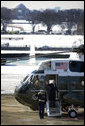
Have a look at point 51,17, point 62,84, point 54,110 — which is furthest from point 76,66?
point 51,17

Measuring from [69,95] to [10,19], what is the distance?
69.0 ft

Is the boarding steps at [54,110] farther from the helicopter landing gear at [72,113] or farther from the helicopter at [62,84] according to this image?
the helicopter landing gear at [72,113]

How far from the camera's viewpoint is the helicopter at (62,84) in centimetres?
1146

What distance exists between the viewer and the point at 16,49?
1135 inches

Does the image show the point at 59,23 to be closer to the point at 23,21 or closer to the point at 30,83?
the point at 23,21

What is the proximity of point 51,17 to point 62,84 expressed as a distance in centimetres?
1931

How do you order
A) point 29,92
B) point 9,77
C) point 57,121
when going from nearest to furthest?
point 57,121 < point 29,92 < point 9,77

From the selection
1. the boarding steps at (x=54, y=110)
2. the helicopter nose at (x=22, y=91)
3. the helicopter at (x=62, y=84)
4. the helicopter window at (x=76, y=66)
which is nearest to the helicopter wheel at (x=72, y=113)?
the helicopter at (x=62, y=84)

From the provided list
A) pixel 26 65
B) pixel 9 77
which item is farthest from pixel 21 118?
pixel 26 65

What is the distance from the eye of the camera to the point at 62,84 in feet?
37.9

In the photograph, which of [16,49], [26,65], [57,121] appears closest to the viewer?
[57,121]

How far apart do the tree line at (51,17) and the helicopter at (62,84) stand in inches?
619

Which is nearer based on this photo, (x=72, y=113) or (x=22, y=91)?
(x=72, y=113)

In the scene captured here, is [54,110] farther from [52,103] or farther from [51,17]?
[51,17]
